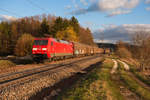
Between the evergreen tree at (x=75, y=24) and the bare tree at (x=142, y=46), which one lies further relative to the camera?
the evergreen tree at (x=75, y=24)

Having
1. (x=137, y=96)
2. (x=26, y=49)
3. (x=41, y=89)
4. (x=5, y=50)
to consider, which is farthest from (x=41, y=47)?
(x=5, y=50)

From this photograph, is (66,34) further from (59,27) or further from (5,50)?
(5,50)

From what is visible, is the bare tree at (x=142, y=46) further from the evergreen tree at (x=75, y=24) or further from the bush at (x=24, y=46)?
the evergreen tree at (x=75, y=24)

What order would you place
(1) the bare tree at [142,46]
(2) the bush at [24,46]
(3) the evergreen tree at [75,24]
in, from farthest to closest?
(3) the evergreen tree at [75,24] < (2) the bush at [24,46] < (1) the bare tree at [142,46]

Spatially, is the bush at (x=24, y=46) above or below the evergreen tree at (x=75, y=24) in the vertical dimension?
below

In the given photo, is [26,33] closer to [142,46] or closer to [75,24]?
[75,24]

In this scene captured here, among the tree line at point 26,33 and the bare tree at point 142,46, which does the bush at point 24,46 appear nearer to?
the tree line at point 26,33

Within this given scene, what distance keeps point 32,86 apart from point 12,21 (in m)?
77.7

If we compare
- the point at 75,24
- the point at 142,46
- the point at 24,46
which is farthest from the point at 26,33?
the point at 142,46

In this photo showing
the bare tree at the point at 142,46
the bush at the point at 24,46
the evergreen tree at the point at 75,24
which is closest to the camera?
the bare tree at the point at 142,46

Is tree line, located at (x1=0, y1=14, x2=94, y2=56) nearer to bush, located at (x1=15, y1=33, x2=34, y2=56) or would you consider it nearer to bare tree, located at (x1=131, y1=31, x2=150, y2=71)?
bush, located at (x1=15, y1=33, x2=34, y2=56)

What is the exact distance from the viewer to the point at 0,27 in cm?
6619

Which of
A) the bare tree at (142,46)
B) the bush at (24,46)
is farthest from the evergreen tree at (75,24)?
the bare tree at (142,46)

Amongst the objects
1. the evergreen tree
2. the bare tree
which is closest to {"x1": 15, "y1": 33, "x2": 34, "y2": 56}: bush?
the evergreen tree
